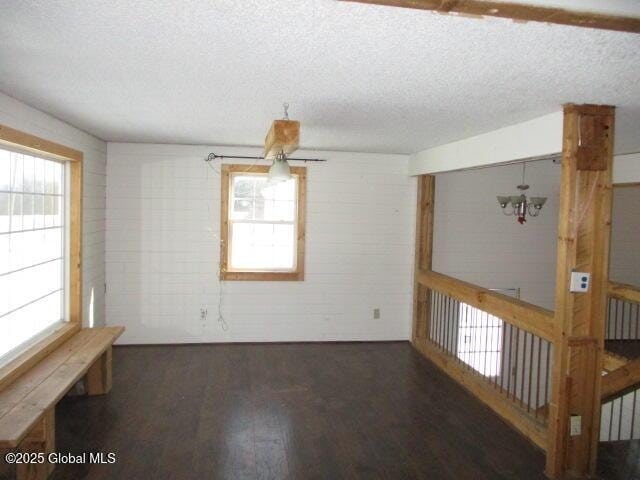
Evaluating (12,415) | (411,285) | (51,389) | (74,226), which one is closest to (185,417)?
(51,389)

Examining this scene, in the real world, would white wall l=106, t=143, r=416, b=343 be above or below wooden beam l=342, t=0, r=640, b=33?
below

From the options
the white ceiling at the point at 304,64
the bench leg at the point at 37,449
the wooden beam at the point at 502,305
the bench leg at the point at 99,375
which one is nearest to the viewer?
the white ceiling at the point at 304,64

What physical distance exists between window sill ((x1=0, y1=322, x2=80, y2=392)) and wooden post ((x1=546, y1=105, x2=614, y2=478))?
3.69 metres

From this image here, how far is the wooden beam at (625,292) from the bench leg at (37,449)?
223 inches

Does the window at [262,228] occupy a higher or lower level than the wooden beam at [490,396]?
higher

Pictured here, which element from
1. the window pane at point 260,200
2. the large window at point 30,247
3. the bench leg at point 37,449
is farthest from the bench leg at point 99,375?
the window pane at point 260,200

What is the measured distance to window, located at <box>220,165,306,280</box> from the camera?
5945mm

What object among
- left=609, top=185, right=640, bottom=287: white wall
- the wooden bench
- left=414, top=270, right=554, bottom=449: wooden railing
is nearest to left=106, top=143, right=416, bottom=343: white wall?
left=414, top=270, right=554, bottom=449: wooden railing

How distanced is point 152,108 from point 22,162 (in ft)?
3.51

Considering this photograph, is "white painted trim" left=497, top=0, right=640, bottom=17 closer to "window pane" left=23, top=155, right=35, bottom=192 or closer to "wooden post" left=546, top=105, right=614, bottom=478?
"wooden post" left=546, top=105, right=614, bottom=478

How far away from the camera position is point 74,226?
4574mm

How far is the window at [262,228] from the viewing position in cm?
595

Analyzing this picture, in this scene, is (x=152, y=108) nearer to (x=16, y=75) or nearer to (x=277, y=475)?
(x=16, y=75)

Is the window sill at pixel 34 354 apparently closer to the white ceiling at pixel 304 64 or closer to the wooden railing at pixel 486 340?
the white ceiling at pixel 304 64
